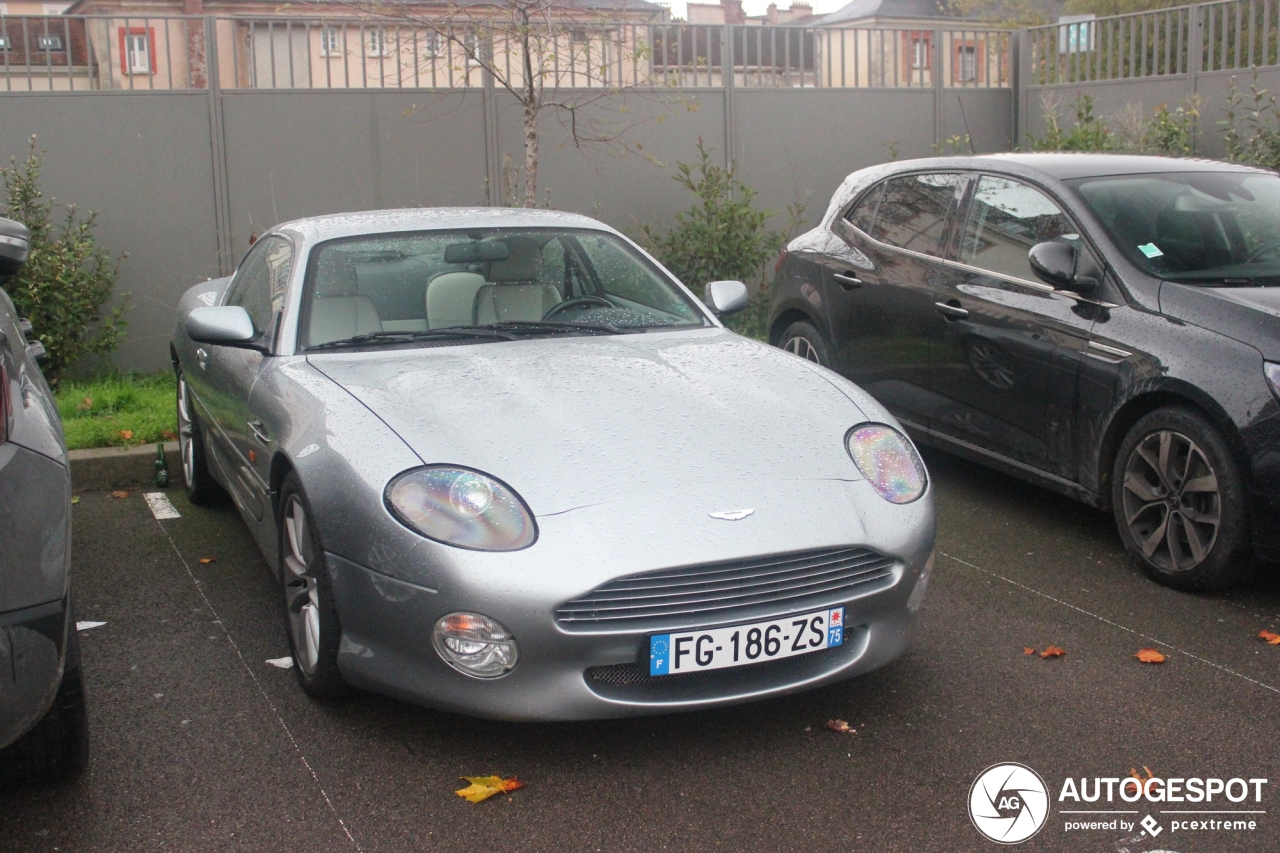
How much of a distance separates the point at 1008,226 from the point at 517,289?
229 centimetres

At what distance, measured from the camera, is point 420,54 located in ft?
33.6

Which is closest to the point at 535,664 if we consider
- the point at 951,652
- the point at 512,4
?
the point at 951,652

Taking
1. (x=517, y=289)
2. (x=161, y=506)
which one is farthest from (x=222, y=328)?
(x=161, y=506)

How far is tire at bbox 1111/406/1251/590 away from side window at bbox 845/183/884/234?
2161mm

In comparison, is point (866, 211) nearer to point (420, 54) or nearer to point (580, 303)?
point (580, 303)

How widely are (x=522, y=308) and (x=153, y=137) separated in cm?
591

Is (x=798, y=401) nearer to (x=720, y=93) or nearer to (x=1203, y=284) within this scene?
(x=1203, y=284)

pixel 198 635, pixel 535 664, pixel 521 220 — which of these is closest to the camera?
pixel 535 664

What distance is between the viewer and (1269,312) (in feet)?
15.0

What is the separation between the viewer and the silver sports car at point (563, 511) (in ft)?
10.6

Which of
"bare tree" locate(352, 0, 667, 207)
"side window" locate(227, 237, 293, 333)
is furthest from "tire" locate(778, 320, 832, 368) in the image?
"bare tree" locate(352, 0, 667, 207)

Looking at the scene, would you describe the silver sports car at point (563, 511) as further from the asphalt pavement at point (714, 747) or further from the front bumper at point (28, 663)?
the front bumper at point (28, 663)

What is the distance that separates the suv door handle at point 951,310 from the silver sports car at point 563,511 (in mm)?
1549

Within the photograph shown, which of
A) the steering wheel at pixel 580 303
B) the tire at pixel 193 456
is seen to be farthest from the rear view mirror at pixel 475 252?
the tire at pixel 193 456
